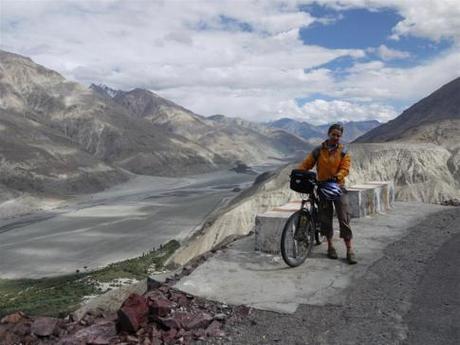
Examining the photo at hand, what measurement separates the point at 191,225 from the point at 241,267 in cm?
5534

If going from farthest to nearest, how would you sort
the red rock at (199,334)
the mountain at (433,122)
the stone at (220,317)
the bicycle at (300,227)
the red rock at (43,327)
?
the mountain at (433,122), the bicycle at (300,227), the red rock at (43,327), the stone at (220,317), the red rock at (199,334)

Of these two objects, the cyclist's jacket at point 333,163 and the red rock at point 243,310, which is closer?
the red rock at point 243,310

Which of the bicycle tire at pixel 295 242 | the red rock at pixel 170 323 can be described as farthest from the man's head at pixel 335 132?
the red rock at pixel 170 323

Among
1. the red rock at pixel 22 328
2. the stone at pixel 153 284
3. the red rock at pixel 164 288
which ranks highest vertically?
the red rock at pixel 164 288

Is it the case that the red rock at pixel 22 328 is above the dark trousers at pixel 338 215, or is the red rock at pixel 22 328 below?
below

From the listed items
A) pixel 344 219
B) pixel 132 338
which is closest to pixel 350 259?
pixel 344 219

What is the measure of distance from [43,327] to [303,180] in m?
4.53

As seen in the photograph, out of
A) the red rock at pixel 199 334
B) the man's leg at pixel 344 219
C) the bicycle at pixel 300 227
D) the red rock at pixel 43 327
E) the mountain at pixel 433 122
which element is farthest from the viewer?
the mountain at pixel 433 122

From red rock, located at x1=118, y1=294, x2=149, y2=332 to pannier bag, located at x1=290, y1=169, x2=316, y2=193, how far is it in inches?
135

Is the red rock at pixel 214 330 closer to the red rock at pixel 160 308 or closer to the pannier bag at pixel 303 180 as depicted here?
the red rock at pixel 160 308

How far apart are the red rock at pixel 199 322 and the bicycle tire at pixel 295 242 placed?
2.32 metres

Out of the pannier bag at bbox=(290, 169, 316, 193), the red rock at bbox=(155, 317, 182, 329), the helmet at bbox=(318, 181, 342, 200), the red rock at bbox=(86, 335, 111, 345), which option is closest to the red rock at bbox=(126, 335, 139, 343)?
the red rock at bbox=(86, 335, 111, 345)

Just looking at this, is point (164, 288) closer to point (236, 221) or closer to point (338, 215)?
point (338, 215)

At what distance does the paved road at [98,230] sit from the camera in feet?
154
